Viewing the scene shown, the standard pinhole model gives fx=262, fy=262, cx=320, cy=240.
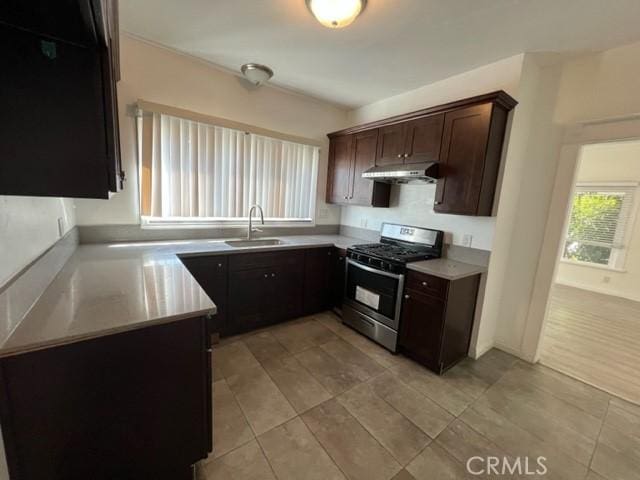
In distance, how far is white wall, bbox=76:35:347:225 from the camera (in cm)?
228

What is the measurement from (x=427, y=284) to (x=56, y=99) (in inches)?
93.4

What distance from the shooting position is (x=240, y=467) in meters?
1.39

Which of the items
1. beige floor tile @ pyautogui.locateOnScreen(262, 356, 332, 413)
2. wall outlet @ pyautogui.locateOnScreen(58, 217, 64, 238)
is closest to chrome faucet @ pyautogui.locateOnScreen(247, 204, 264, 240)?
beige floor tile @ pyautogui.locateOnScreen(262, 356, 332, 413)

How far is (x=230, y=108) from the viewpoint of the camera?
2791 mm

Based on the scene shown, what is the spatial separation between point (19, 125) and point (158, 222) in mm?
1941

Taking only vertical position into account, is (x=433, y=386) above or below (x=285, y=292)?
below

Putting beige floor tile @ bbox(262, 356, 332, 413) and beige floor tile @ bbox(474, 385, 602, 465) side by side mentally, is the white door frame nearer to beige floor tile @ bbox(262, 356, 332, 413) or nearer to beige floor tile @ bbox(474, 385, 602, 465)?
beige floor tile @ bbox(474, 385, 602, 465)

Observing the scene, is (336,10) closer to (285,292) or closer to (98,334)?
(98,334)

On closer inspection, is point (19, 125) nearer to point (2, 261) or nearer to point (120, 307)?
point (2, 261)

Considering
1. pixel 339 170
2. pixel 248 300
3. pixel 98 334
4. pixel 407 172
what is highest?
pixel 339 170

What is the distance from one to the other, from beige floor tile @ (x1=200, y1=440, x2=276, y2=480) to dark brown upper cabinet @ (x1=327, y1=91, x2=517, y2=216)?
2261 mm

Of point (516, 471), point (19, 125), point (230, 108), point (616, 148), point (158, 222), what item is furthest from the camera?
point (616, 148)

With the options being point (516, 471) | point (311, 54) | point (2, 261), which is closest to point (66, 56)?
point (2, 261)

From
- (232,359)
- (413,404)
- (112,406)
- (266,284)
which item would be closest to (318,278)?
(266,284)
